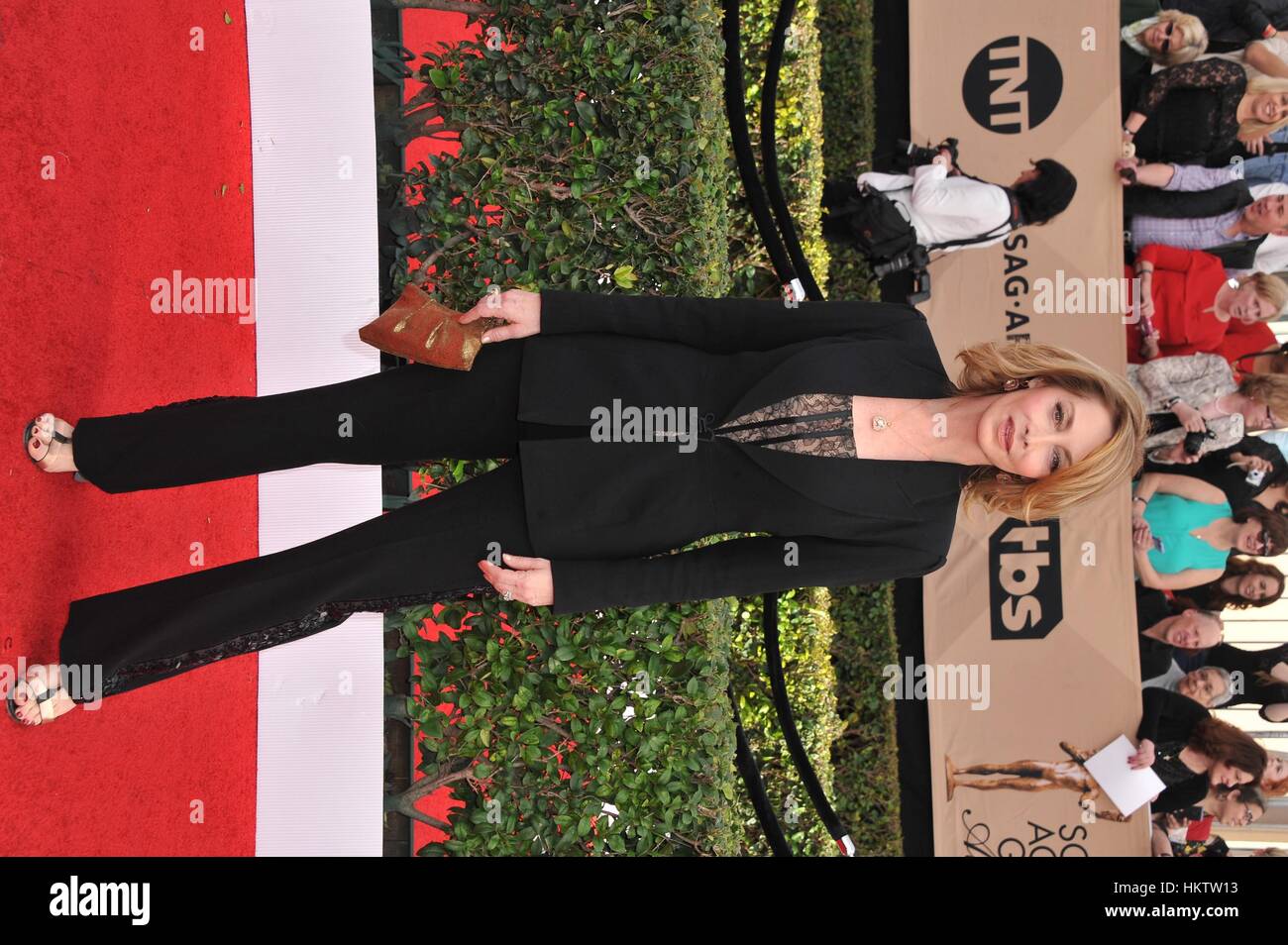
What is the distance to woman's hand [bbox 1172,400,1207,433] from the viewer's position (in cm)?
512

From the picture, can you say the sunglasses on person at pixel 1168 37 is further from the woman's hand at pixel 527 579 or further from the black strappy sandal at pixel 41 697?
the black strappy sandal at pixel 41 697

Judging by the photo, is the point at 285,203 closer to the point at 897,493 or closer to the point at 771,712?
the point at 897,493

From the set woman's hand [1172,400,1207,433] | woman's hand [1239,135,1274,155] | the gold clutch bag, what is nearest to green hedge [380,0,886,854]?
the gold clutch bag

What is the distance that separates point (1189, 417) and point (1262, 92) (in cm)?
198

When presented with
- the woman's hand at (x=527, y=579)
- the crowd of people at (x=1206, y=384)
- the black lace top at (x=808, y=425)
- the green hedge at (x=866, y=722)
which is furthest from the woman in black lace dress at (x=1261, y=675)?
the woman's hand at (x=527, y=579)

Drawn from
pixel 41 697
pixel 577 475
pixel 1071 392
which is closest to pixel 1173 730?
pixel 1071 392

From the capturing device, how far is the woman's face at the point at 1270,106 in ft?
16.9

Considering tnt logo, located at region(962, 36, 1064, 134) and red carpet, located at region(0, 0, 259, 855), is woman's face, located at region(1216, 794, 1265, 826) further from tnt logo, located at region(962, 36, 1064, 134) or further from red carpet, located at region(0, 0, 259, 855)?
red carpet, located at region(0, 0, 259, 855)

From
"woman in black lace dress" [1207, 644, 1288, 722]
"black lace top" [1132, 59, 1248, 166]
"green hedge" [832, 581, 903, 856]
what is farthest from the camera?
"green hedge" [832, 581, 903, 856]

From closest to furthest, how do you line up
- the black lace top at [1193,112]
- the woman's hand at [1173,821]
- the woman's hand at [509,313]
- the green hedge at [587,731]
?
1. the woman's hand at [509,313]
2. the green hedge at [587,731]
3. the black lace top at [1193,112]
4. the woman's hand at [1173,821]

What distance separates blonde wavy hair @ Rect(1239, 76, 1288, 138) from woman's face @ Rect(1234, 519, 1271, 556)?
7.75 ft

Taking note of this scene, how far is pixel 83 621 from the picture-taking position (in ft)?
8.18

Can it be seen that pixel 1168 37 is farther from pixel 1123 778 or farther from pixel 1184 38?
pixel 1123 778
